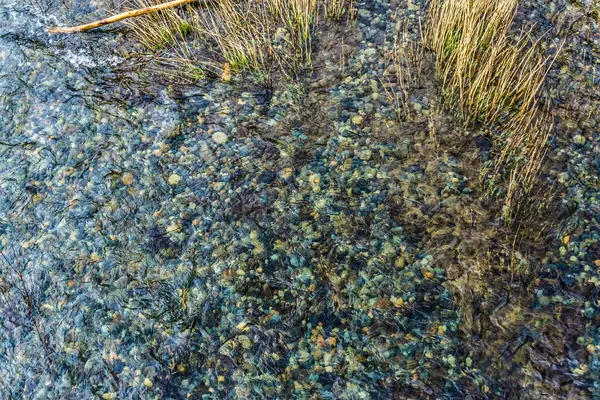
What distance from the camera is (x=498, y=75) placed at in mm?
5211

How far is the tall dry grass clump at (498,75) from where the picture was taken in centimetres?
472

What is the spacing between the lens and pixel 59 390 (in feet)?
12.9

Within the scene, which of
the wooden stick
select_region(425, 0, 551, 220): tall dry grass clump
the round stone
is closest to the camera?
select_region(425, 0, 551, 220): tall dry grass clump

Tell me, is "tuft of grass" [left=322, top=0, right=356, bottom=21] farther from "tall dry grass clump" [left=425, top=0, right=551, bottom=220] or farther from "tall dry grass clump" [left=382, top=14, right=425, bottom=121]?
"tall dry grass clump" [left=425, top=0, right=551, bottom=220]

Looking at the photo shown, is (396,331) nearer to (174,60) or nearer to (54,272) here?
(54,272)

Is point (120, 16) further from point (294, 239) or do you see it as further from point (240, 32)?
point (294, 239)

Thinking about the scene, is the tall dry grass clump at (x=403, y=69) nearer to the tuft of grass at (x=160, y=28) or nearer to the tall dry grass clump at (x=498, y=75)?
the tall dry grass clump at (x=498, y=75)

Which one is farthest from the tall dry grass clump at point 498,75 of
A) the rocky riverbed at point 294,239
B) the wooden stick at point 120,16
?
the wooden stick at point 120,16

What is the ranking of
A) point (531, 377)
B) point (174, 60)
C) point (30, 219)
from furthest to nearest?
point (174, 60), point (30, 219), point (531, 377)

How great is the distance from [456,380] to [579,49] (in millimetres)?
3645

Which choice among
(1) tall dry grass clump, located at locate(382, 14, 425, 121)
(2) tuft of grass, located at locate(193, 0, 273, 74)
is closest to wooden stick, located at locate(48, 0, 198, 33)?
(2) tuft of grass, located at locate(193, 0, 273, 74)

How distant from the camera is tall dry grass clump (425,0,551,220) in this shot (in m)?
4.72

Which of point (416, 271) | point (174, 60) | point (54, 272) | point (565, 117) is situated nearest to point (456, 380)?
point (416, 271)

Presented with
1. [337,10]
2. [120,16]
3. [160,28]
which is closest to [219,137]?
[160,28]
